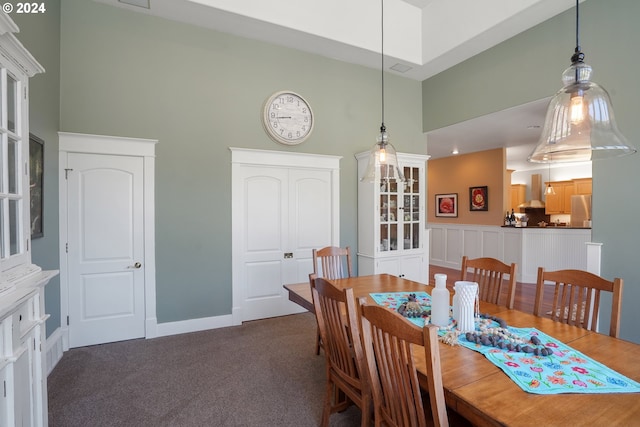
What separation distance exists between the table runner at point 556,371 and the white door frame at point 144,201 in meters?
3.21

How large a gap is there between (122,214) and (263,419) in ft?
8.32

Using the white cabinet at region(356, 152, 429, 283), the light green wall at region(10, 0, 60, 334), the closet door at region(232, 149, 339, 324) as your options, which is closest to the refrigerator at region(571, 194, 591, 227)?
the white cabinet at region(356, 152, 429, 283)

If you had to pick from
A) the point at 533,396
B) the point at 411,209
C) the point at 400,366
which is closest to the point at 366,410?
the point at 400,366

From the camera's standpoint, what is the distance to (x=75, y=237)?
3.21m

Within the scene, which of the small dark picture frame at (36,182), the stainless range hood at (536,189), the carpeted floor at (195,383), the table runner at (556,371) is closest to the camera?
the table runner at (556,371)

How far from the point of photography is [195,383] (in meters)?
2.59

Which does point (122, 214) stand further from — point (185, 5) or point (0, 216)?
point (185, 5)

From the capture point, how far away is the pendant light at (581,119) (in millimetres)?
1492

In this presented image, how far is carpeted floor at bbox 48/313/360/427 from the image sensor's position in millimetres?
2180

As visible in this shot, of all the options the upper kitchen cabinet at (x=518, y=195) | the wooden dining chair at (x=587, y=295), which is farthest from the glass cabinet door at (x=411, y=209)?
the upper kitchen cabinet at (x=518, y=195)

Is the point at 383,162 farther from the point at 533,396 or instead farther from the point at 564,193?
the point at 564,193

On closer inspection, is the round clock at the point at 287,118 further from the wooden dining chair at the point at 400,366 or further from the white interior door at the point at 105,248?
the wooden dining chair at the point at 400,366

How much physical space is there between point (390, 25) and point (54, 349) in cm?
529

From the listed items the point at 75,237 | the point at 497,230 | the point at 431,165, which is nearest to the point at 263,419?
the point at 75,237
